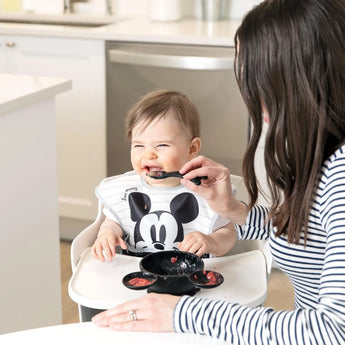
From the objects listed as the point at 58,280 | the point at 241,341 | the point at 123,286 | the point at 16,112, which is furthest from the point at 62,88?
the point at 241,341

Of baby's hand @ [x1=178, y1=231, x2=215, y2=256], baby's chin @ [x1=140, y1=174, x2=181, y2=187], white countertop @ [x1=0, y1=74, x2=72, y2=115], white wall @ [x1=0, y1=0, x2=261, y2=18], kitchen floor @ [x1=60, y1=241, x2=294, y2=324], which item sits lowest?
kitchen floor @ [x1=60, y1=241, x2=294, y2=324]

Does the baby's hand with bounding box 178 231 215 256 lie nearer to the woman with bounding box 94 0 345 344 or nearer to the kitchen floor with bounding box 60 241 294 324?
the woman with bounding box 94 0 345 344

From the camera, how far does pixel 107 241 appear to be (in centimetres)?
164

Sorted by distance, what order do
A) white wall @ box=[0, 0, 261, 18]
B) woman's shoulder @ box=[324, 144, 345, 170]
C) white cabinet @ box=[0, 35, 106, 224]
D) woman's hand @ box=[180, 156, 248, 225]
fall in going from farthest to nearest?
white wall @ box=[0, 0, 261, 18], white cabinet @ box=[0, 35, 106, 224], woman's hand @ box=[180, 156, 248, 225], woman's shoulder @ box=[324, 144, 345, 170]

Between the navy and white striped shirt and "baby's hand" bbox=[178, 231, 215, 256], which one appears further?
"baby's hand" bbox=[178, 231, 215, 256]

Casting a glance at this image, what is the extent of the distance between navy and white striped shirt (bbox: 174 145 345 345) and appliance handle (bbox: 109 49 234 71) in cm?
173

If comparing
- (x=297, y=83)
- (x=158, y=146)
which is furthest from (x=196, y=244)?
(x=297, y=83)

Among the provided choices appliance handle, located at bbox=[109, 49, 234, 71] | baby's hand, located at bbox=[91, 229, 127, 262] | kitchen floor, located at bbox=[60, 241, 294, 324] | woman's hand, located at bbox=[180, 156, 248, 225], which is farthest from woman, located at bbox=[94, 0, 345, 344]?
appliance handle, located at bbox=[109, 49, 234, 71]

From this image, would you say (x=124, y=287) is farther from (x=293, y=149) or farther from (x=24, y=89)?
(x=24, y=89)

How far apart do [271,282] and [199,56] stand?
3.35ft

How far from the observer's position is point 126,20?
11.4 ft

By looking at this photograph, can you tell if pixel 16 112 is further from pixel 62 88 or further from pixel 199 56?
pixel 199 56

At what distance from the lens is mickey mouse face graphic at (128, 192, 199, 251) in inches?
69.8

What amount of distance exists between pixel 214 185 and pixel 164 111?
33cm
